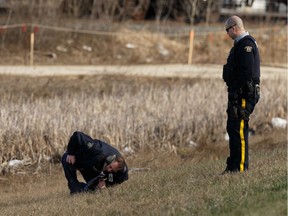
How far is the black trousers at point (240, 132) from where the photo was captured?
9859mm

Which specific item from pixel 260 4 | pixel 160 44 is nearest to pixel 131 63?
pixel 160 44

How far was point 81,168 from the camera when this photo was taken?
1061 cm

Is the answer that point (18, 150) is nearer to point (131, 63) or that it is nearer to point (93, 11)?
point (131, 63)

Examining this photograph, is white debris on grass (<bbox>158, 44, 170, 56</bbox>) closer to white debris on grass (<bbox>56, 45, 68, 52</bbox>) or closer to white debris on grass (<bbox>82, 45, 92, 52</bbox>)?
white debris on grass (<bbox>82, 45, 92, 52</bbox>)

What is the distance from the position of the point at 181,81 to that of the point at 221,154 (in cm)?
983

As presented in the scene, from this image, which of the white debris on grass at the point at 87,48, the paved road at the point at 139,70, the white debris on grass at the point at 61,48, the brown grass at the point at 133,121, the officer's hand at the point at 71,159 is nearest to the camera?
the officer's hand at the point at 71,159

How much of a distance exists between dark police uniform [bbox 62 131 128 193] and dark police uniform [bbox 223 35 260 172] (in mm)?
1529

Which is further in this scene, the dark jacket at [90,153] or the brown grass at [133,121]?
the brown grass at [133,121]

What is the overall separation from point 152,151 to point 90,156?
611 cm

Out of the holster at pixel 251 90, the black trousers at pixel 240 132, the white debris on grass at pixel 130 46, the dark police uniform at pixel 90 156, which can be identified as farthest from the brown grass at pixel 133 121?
the white debris on grass at pixel 130 46

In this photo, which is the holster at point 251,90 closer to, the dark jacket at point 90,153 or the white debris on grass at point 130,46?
the dark jacket at point 90,153

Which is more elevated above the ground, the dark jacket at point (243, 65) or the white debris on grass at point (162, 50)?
the dark jacket at point (243, 65)

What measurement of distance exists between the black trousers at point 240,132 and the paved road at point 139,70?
15.9 m

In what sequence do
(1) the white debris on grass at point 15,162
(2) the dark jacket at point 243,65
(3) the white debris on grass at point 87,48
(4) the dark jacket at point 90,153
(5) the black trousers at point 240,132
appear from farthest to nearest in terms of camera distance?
(3) the white debris on grass at point 87,48
(1) the white debris on grass at point 15,162
(4) the dark jacket at point 90,153
(5) the black trousers at point 240,132
(2) the dark jacket at point 243,65
